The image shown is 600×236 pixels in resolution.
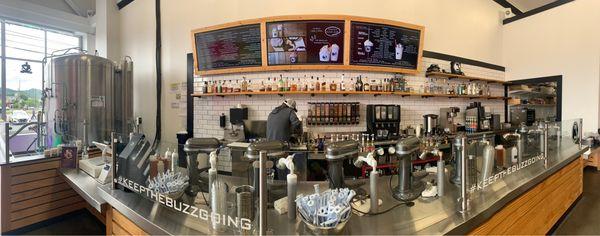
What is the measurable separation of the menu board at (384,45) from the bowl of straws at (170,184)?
10.9 feet

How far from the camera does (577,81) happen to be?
16.9 feet

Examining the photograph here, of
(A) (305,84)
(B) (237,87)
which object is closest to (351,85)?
(A) (305,84)

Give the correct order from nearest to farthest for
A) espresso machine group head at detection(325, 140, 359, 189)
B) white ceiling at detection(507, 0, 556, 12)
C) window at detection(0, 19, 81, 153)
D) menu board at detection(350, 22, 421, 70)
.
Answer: espresso machine group head at detection(325, 140, 359, 189) < menu board at detection(350, 22, 421, 70) < window at detection(0, 19, 81, 153) < white ceiling at detection(507, 0, 556, 12)

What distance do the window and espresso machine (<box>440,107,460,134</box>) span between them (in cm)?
842

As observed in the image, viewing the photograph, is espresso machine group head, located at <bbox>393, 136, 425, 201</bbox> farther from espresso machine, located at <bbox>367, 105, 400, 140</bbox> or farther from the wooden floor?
espresso machine, located at <bbox>367, 105, 400, 140</bbox>

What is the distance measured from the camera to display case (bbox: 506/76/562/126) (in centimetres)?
558

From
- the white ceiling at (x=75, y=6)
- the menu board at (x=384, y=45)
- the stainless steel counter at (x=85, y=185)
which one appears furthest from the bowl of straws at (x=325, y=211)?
the white ceiling at (x=75, y=6)

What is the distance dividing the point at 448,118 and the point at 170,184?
5.03m

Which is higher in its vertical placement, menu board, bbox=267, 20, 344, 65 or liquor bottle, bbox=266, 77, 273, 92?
menu board, bbox=267, 20, 344, 65

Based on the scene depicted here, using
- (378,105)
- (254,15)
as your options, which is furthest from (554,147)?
(254,15)

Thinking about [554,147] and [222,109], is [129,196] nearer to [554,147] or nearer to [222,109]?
[222,109]

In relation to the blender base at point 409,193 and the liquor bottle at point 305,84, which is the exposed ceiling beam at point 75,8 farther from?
the blender base at point 409,193

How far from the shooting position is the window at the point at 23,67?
5.57 metres

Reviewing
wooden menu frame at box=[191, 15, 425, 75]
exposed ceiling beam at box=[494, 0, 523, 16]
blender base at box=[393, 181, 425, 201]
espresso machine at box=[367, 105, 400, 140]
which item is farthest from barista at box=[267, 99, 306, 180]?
exposed ceiling beam at box=[494, 0, 523, 16]
